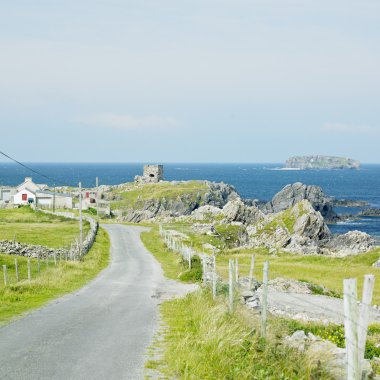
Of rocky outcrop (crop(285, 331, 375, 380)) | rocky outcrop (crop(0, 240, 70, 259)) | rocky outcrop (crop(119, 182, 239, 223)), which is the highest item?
rocky outcrop (crop(285, 331, 375, 380))

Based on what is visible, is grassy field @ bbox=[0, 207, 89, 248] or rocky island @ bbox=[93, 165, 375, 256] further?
rocky island @ bbox=[93, 165, 375, 256]

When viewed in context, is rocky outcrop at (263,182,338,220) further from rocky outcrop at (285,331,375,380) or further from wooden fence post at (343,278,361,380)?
wooden fence post at (343,278,361,380)

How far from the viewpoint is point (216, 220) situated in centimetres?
9194

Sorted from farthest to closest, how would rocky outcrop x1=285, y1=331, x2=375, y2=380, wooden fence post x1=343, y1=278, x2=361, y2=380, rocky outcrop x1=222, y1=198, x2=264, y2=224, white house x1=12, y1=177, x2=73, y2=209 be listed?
1. white house x1=12, y1=177, x2=73, y2=209
2. rocky outcrop x1=222, y1=198, x2=264, y2=224
3. rocky outcrop x1=285, y1=331, x2=375, y2=380
4. wooden fence post x1=343, y1=278, x2=361, y2=380

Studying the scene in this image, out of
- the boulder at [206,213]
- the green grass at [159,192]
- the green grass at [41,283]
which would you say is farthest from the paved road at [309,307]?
the green grass at [159,192]

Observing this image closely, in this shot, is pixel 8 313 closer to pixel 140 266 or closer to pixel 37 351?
pixel 37 351

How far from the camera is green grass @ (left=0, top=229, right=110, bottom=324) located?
2316 cm

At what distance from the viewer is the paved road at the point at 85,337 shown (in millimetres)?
13094

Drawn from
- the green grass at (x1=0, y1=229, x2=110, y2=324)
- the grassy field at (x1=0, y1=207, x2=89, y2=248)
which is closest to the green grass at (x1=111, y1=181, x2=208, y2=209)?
the grassy field at (x1=0, y1=207, x2=89, y2=248)

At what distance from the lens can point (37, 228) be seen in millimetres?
76625

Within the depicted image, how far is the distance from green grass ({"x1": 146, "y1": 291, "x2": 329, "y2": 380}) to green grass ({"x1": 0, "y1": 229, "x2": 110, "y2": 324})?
7.43 metres

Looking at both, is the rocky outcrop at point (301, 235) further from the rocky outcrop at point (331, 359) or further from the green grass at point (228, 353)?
the rocky outcrop at point (331, 359)

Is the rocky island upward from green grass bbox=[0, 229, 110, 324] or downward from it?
downward

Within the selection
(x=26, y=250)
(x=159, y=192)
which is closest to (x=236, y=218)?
(x=26, y=250)
